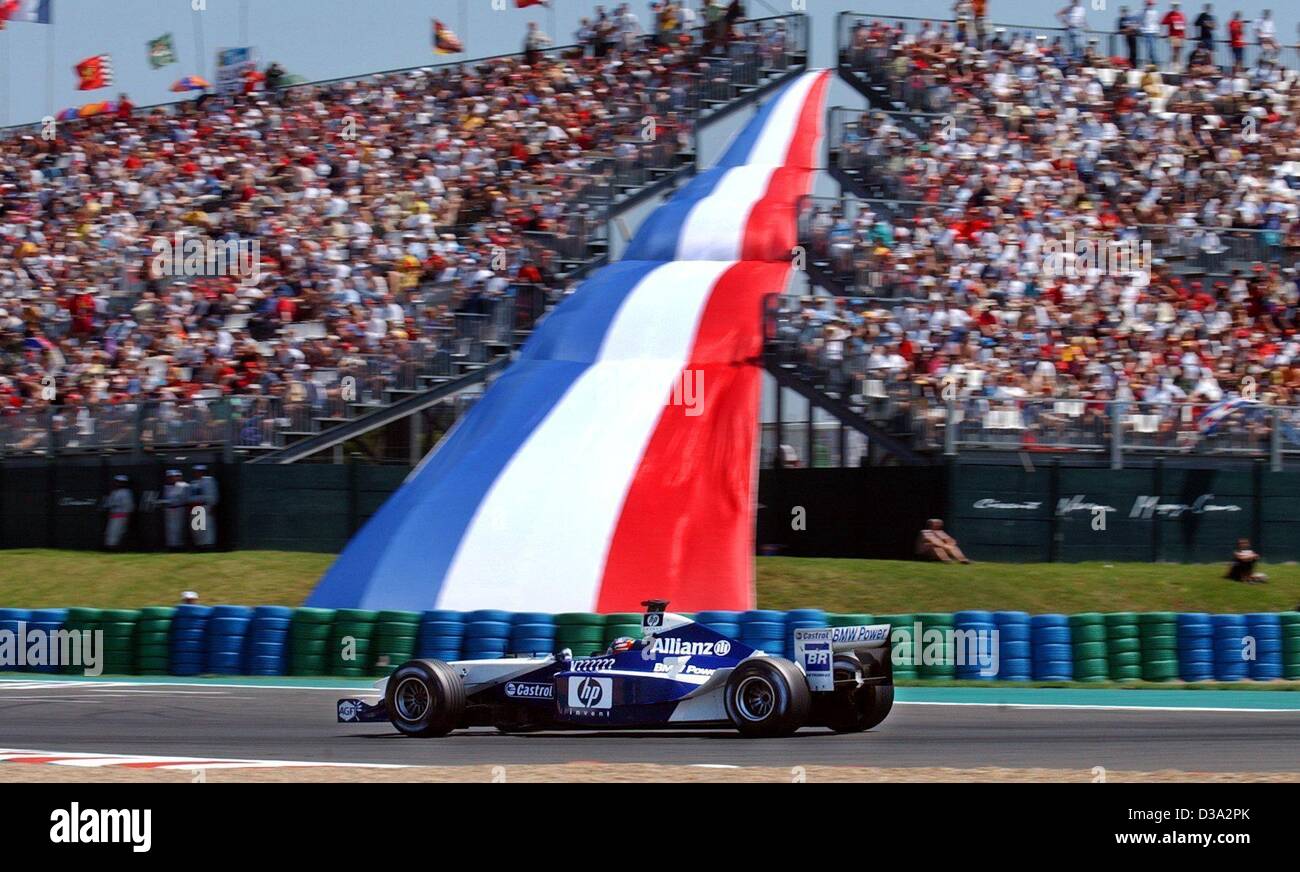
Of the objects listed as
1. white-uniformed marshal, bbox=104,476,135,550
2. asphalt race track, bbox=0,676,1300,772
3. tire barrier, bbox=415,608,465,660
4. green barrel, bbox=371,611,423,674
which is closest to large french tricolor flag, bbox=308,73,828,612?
green barrel, bbox=371,611,423,674

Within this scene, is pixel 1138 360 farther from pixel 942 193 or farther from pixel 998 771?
pixel 998 771

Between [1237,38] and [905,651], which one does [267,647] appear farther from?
[1237,38]

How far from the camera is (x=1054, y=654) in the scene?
56.3ft

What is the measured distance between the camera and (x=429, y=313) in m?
26.8

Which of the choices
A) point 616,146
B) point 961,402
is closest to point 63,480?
point 616,146

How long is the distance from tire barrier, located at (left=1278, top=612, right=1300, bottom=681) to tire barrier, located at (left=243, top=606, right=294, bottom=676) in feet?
31.9

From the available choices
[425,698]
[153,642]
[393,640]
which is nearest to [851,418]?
[393,640]

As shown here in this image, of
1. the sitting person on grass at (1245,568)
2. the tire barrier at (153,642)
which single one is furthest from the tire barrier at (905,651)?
the tire barrier at (153,642)

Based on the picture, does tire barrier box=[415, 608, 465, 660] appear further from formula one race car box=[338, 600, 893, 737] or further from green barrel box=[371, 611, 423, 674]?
formula one race car box=[338, 600, 893, 737]

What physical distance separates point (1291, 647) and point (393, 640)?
339 inches

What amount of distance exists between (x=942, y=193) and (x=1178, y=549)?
6.88 metres

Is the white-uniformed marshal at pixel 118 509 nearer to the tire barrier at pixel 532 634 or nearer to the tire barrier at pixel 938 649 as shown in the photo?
the tire barrier at pixel 532 634
